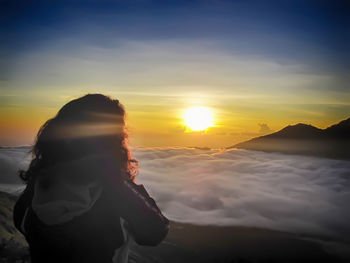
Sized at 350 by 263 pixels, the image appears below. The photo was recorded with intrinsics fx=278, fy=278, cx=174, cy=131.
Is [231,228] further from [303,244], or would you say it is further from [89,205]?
[89,205]

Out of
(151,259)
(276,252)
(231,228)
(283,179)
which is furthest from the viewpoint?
(283,179)

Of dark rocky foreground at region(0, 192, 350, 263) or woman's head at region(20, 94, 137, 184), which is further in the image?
dark rocky foreground at region(0, 192, 350, 263)

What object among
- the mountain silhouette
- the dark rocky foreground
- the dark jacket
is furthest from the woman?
the mountain silhouette

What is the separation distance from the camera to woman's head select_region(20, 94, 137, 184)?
1123 millimetres

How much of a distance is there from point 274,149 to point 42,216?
12345 centimetres

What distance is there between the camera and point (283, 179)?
7762 centimetres

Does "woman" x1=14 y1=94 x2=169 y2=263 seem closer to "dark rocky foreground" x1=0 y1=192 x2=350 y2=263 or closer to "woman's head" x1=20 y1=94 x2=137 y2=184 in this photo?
"woman's head" x1=20 y1=94 x2=137 y2=184

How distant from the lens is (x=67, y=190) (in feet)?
Result: 3.57

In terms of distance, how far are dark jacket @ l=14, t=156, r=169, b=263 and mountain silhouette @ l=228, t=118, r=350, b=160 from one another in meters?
112

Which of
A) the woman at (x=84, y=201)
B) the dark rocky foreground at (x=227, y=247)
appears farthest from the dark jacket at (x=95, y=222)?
the dark rocky foreground at (x=227, y=247)

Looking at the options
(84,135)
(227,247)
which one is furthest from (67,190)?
(227,247)

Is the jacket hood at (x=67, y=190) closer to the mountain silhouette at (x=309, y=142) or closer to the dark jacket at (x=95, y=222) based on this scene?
the dark jacket at (x=95, y=222)

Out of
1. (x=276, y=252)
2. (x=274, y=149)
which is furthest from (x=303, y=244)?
(x=274, y=149)

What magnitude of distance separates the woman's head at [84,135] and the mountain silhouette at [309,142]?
112 meters
